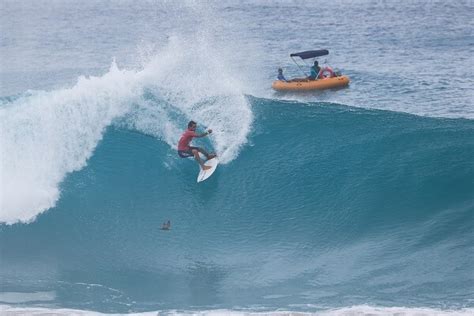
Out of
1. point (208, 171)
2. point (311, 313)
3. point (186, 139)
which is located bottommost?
point (311, 313)

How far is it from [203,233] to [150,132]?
17.3ft

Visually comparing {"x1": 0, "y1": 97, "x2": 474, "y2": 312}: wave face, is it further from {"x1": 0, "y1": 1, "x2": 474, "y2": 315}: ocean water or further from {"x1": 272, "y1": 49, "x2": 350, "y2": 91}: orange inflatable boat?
{"x1": 272, "y1": 49, "x2": 350, "y2": 91}: orange inflatable boat

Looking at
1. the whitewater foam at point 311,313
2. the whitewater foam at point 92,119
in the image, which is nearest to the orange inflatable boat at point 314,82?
the whitewater foam at point 92,119

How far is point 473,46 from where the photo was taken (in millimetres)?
39094

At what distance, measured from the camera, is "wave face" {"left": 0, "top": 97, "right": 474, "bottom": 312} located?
15.1 meters

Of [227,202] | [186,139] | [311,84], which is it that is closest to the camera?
[227,202]

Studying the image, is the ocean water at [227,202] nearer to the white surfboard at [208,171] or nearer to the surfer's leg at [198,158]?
the white surfboard at [208,171]

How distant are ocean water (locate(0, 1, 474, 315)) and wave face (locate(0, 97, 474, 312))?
0.15 ft

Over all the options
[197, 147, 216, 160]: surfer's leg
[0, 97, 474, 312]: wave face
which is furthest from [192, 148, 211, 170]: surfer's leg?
[0, 97, 474, 312]: wave face

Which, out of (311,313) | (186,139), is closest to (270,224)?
(186,139)

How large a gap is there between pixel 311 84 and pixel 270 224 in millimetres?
14366

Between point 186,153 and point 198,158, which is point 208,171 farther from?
point 186,153

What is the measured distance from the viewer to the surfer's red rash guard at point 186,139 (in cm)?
1905

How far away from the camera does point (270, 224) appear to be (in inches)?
698
